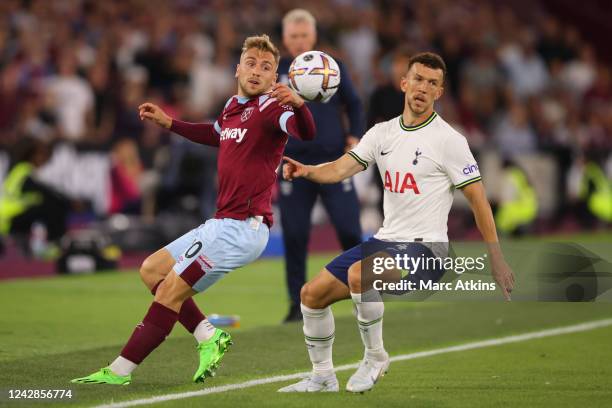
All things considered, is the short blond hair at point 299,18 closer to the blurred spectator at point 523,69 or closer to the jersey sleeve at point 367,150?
the jersey sleeve at point 367,150

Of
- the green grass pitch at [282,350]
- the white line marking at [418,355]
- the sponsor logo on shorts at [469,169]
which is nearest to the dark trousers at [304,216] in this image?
the green grass pitch at [282,350]

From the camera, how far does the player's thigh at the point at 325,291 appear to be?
739 cm

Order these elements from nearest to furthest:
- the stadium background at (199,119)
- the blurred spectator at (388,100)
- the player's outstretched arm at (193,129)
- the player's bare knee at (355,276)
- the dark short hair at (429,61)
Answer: the player's bare knee at (355,276)
the dark short hair at (429,61)
the player's outstretched arm at (193,129)
the stadium background at (199,119)
the blurred spectator at (388,100)

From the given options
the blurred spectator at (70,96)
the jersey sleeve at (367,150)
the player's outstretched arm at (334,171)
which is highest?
the blurred spectator at (70,96)

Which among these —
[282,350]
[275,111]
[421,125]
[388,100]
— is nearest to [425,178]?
[421,125]

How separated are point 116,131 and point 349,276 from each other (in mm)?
12004

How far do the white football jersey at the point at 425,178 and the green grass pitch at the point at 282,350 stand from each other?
1041mm

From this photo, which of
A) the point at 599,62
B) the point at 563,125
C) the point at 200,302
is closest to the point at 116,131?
the point at 200,302

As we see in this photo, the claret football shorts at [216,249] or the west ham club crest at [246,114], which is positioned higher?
the west ham club crest at [246,114]

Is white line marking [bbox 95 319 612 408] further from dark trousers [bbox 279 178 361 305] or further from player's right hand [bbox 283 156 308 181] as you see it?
dark trousers [bbox 279 178 361 305]

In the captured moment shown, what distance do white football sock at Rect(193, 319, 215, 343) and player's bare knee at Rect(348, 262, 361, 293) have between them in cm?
114

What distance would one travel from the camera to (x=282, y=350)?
9.57 meters

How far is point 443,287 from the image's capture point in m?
7.64

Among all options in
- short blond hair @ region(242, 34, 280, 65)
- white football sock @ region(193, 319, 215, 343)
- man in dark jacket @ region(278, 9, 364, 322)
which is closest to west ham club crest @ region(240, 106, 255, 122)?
short blond hair @ region(242, 34, 280, 65)
